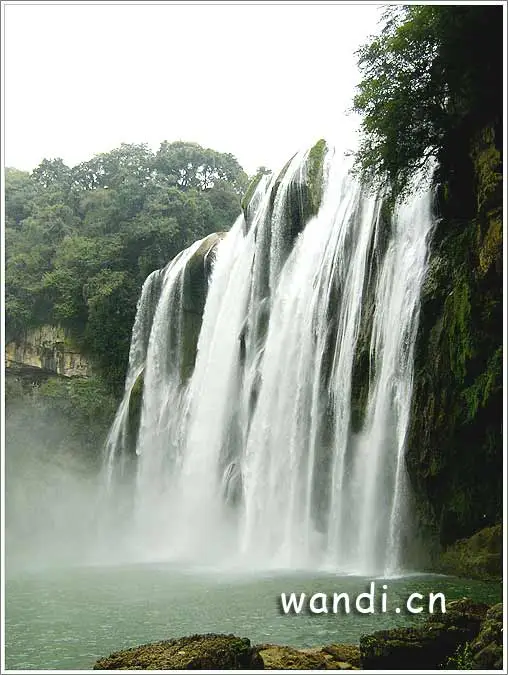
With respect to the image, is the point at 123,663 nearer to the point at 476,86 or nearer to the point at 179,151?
the point at 476,86

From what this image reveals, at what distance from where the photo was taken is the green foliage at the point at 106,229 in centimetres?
2850

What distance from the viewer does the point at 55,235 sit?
109 feet

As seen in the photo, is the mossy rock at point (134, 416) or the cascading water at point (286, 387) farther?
the mossy rock at point (134, 416)

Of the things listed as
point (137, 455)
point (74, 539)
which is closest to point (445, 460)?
point (137, 455)

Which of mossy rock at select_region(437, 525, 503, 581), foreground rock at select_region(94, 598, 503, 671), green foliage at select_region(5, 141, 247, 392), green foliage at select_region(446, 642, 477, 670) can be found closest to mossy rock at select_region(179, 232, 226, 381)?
green foliage at select_region(5, 141, 247, 392)

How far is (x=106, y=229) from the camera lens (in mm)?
32531

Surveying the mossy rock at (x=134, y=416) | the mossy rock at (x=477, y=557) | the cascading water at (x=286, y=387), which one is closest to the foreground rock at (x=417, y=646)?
the mossy rock at (x=477, y=557)

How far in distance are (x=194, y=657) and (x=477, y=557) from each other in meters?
5.94

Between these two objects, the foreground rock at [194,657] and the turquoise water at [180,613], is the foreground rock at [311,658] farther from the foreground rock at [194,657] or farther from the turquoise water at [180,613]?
the turquoise water at [180,613]

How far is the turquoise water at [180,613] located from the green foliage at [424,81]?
6.72 m

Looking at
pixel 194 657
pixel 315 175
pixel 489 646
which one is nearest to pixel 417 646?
pixel 489 646

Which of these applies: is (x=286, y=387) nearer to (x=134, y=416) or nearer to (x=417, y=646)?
(x=134, y=416)

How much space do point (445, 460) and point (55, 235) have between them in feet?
85.1

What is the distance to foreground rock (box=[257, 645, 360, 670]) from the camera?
6.21 meters
